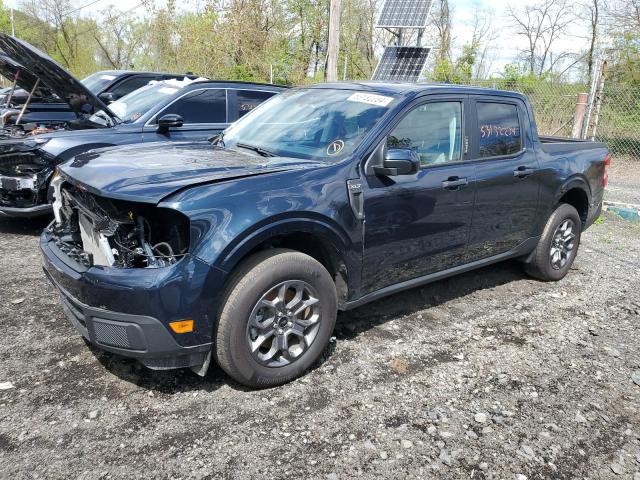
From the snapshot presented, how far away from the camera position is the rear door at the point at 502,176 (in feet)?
14.1

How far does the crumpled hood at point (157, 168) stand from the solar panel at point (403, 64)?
929cm

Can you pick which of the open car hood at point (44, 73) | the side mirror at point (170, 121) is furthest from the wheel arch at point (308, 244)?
the open car hood at point (44, 73)

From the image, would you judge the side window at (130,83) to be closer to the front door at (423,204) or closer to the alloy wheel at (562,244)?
the front door at (423,204)

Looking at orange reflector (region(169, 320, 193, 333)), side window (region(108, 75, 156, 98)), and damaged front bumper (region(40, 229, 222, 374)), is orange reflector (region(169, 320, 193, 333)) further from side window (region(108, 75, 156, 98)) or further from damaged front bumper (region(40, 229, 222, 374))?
side window (region(108, 75, 156, 98))

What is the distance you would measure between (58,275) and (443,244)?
265 cm

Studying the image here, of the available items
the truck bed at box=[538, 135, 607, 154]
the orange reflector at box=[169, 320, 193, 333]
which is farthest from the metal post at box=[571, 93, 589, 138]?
the orange reflector at box=[169, 320, 193, 333]

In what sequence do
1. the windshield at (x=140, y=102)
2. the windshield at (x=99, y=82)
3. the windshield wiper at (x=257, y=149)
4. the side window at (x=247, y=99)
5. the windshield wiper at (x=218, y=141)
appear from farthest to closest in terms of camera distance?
the windshield at (x=99, y=82), the side window at (x=247, y=99), the windshield at (x=140, y=102), the windshield wiper at (x=218, y=141), the windshield wiper at (x=257, y=149)

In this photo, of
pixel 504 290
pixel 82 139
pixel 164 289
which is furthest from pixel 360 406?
pixel 82 139

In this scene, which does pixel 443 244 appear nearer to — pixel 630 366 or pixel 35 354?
pixel 630 366

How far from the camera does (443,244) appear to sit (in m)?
4.08

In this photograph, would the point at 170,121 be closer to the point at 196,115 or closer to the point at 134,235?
the point at 196,115

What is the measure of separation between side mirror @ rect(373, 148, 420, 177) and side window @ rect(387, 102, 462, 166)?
0.73 ft

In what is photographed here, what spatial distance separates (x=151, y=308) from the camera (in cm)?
273

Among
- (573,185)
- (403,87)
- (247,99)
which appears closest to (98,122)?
(247,99)
